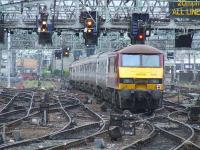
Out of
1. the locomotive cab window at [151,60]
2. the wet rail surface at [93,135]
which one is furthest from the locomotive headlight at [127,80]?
the wet rail surface at [93,135]

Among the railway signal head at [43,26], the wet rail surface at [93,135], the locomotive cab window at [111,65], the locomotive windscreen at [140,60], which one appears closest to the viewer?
the wet rail surface at [93,135]

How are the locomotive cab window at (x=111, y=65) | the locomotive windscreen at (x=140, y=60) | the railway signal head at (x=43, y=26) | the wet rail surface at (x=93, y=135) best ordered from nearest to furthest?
1. the wet rail surface at (x=93, y=135)
2. the locomotive windscreen at (x=140, y=60)
3. the locomotive cab window at (x=111, y=65)
4. the railway signal head at (x=43, y=26)

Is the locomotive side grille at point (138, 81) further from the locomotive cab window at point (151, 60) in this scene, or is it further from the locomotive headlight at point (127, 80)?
the locomotive cab window at point (151, 60)

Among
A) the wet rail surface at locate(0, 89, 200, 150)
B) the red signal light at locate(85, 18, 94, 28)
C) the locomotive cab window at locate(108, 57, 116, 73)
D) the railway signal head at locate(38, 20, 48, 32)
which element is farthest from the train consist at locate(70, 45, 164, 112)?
the railway signal head at locate(38, 20, 48, 32)

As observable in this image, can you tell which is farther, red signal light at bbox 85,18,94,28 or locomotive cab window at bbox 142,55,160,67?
red signal light at bbox 85,18,94,28

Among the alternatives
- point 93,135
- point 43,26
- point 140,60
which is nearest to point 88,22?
point 43,26

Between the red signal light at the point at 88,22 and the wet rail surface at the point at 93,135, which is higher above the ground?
the red signal light at the point at 88,22

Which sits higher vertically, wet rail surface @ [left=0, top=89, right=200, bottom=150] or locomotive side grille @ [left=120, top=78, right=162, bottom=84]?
locomotive side grille @ [left=120, top=78, right=162, bottom=84]

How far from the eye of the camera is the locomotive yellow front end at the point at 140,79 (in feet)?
76.1

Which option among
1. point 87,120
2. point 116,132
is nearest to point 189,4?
point 87,120

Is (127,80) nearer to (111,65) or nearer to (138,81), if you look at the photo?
(138,81)

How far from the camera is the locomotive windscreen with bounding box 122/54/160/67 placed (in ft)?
77.3

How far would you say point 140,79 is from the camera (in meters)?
23.2

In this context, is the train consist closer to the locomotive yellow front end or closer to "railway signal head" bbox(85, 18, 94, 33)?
the locomotive yellow front end
